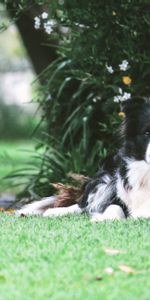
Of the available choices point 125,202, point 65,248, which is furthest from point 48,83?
point 65,248

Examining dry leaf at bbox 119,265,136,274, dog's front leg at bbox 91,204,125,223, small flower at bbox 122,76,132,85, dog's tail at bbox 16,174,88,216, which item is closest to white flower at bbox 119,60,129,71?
small flower at bbox 122,76,132,85

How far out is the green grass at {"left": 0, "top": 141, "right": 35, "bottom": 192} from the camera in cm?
1010

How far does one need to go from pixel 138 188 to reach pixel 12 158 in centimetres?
885

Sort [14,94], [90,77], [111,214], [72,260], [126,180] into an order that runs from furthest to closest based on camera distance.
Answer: [14,94]
[90,77]
[126,180]
[111,214]
[72,260]

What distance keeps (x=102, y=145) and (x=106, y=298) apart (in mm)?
4715

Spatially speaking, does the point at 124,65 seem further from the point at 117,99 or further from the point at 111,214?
the point at 111,214

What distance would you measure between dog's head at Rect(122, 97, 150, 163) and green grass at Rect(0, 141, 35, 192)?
2701 millimetres

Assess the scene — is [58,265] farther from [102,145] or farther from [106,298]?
[102,145]

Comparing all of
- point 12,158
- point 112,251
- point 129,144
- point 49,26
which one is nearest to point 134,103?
point 129,144

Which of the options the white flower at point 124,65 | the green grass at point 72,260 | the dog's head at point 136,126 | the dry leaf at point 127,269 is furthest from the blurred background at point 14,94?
the dry leaf at point 127,269

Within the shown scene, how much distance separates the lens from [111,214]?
243 inches

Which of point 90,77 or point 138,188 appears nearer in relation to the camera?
point 138,188

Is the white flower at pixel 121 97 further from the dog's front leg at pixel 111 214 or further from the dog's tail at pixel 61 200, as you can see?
the dog's front leg at pixel 111 214

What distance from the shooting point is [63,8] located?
24.2ft
